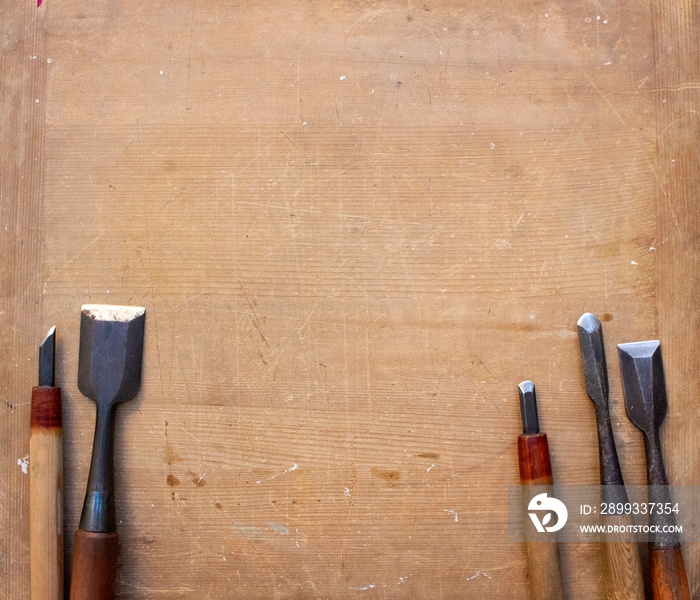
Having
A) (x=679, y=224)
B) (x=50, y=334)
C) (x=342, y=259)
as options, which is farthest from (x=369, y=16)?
(x=50, y=334)

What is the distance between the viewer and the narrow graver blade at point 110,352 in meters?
0.81

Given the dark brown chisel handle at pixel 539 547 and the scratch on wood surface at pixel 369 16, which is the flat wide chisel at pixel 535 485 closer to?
the dark brown chisel handle at pixel 539 547

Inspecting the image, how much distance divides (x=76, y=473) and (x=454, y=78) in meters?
0.89

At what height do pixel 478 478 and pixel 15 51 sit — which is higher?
pixel 15 51

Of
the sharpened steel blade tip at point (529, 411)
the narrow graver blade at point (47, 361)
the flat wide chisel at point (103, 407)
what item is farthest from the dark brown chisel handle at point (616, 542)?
the narrow graver blade at point (47, 361)

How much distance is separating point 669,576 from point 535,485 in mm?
230

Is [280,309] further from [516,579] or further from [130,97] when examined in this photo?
[516,579]

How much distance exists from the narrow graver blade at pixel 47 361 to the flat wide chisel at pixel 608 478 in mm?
833

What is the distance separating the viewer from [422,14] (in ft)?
2.85

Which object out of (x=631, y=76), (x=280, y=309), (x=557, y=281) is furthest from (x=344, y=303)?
(x=631, y=76)

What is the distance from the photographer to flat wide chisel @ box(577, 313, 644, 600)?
30.9 inches

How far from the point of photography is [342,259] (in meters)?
0.85

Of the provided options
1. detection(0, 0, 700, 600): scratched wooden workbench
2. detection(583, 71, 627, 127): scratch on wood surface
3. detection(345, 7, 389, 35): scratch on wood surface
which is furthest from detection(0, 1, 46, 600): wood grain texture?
detection(583, 71, 627, 127): scratch on wood surface

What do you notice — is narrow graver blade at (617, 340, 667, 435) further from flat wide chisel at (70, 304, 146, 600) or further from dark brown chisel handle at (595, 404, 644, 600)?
flat wide chisel at (70, 304, 146, 600)
